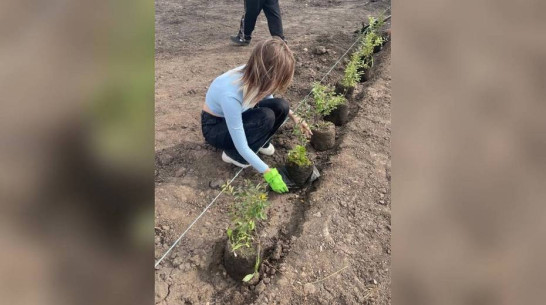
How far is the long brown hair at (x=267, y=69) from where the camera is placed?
2.64 meters

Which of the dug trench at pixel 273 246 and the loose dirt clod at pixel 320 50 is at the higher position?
the loose dirt clod at pixel 320 50

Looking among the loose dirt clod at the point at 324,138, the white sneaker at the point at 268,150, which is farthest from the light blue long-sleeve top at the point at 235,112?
the loose dirt clod at the point at 324,138

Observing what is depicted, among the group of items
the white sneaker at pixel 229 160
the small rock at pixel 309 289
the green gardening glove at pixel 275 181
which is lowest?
the small rock at pixel 309 289

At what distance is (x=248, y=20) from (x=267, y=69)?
3.56 meters

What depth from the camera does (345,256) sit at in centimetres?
255

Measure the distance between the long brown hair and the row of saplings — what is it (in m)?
0.62

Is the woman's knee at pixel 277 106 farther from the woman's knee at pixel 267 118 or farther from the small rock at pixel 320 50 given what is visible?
the small rock at pixel 320 50

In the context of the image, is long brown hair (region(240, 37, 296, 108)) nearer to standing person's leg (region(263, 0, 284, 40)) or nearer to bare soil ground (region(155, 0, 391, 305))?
bare soil ground (region(155, 0, 391, 305))

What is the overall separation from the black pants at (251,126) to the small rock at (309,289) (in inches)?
50.4

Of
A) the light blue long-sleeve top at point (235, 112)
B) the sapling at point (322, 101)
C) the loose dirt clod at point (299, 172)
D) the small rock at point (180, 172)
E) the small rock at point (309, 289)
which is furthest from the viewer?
the sapling at point (322, 101)

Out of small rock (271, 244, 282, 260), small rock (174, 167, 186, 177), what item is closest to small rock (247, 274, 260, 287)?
small rock (271, 244, 282, 260)
